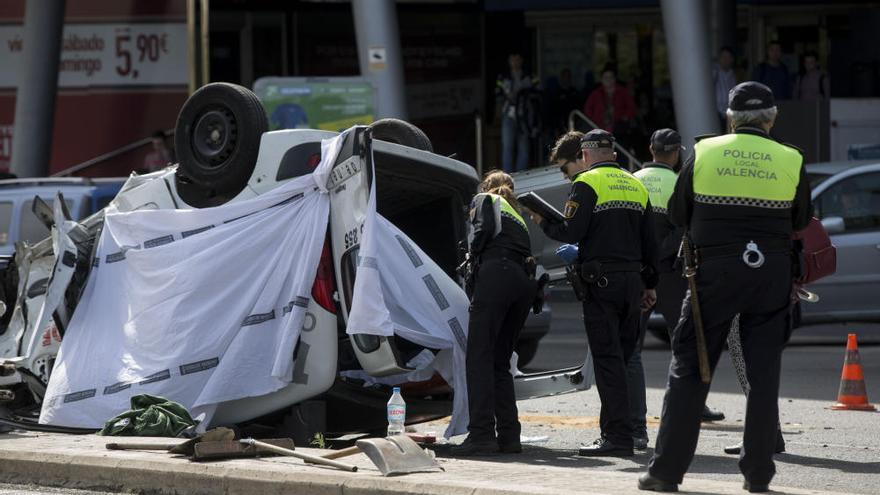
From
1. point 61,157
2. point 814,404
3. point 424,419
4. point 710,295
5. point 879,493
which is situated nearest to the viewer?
point 710,295

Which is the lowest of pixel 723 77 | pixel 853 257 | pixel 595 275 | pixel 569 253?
pixel 853 257

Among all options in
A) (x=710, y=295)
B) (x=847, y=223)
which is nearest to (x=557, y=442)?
(x=710, y=295)

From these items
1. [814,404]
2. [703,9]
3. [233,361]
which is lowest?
[814,404]

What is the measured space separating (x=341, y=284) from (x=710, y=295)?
2.56 metres

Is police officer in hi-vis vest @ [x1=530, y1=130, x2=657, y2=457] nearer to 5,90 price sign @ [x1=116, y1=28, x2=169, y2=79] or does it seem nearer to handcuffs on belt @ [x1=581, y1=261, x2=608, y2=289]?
handcuffs on belt @ [x1=581, y1=261, x2=608, y2=289]

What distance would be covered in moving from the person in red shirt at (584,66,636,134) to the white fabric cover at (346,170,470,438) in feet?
47.9

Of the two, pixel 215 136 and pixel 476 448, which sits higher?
pixel 215 136

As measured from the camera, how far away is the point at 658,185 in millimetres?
10117

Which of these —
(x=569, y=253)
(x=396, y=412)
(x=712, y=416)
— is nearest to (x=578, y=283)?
(x=569, y=253)

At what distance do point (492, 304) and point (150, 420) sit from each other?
1.99 meters

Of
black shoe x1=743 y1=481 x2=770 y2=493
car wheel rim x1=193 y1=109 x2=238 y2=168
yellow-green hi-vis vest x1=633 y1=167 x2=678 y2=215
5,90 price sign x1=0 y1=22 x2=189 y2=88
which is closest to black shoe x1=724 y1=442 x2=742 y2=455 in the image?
yellow-green hi-vis vest x1=633 y1=167 x2=678 y2=215

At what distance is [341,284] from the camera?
912cm

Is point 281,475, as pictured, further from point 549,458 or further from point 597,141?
point 597,141

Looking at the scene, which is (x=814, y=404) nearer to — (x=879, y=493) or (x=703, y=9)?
(x=879, y=493)
